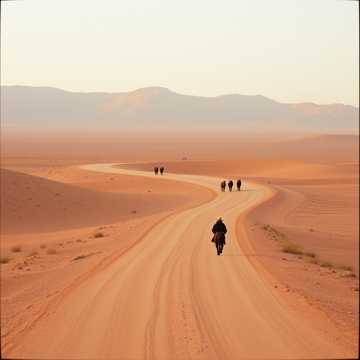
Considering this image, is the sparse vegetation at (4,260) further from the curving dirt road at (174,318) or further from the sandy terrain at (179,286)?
the curving dirt road at (174,318)

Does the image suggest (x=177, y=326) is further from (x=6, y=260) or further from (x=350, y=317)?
(x=6, y=260)

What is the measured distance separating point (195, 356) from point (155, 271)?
7.04 m

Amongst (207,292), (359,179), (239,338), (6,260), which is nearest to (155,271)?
(207,292)

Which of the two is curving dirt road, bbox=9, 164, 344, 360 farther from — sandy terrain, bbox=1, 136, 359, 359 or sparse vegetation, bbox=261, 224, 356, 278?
sparse vegetation, bbox=261, 224, 356, 278

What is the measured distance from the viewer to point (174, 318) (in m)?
12.9

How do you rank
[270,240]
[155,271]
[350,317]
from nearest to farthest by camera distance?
[350,317], [155,271], [270,240]

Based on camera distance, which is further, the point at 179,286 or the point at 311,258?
the point at 311,258

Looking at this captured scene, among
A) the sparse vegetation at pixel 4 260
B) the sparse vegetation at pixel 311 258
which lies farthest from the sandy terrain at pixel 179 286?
the sparse vegetation at pixel 4 260

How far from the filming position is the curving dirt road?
11.1m

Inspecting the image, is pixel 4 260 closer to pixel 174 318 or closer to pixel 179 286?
pixel 179 286

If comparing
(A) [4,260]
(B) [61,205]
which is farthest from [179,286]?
(B) [61,205]

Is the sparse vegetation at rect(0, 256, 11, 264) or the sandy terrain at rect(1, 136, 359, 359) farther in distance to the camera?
the sparse vegetation at rect(0, 256, 11, 264)

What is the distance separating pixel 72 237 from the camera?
1265 inches

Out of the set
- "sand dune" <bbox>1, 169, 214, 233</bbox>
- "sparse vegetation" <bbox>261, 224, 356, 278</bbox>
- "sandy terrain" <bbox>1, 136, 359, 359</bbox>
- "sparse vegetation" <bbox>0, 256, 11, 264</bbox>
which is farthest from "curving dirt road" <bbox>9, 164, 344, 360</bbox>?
"sand dune" <bbox>1, 169, 214, 233</bbox>
